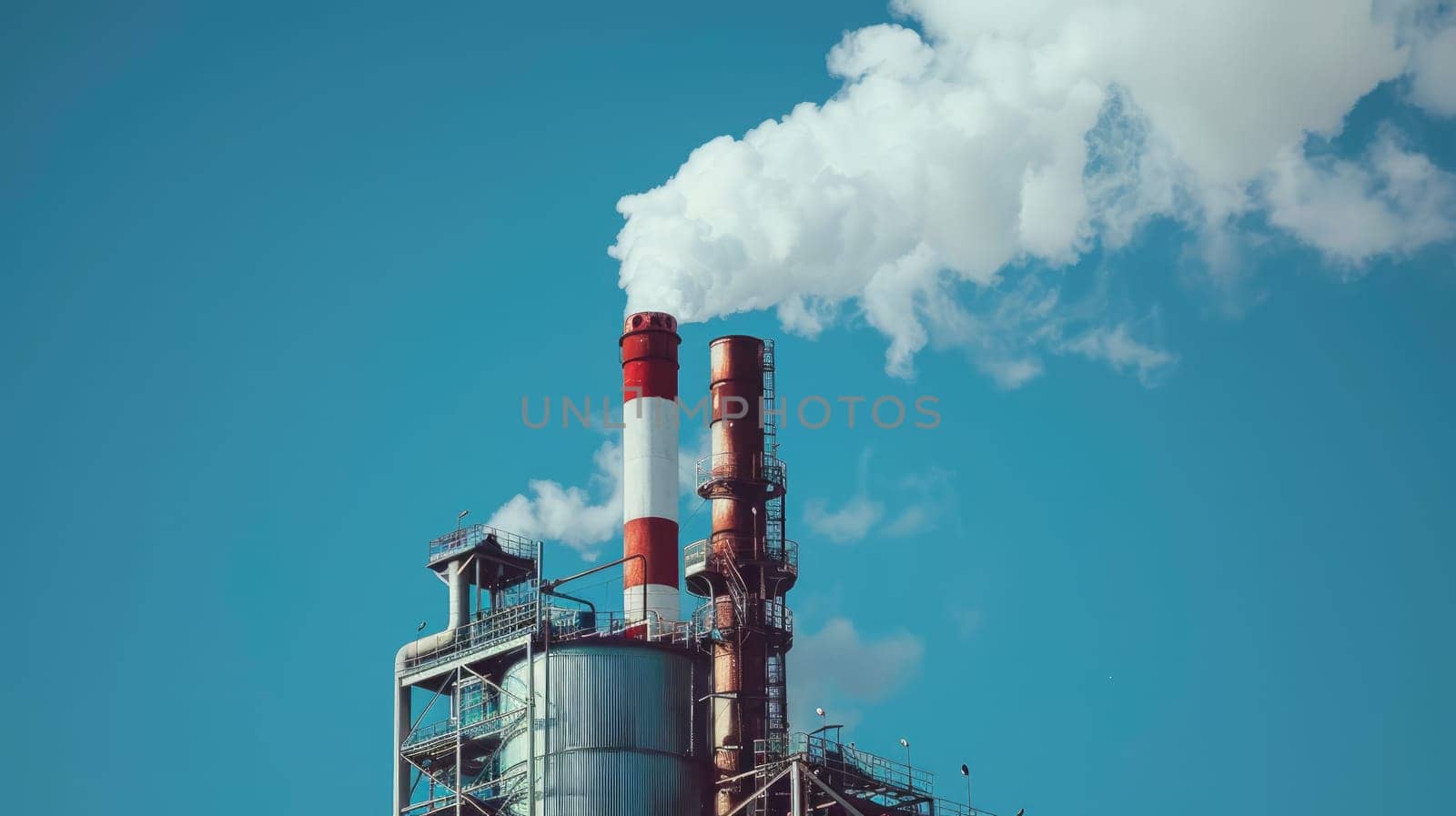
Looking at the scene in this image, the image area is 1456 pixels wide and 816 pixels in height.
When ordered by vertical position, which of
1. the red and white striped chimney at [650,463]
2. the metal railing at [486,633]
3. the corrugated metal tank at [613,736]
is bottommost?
the corrugated metal tank at [613,736]

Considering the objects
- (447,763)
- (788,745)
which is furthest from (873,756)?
(447,763)

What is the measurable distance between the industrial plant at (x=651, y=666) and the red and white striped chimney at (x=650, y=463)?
67 millimetres

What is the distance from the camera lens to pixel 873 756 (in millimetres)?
88188

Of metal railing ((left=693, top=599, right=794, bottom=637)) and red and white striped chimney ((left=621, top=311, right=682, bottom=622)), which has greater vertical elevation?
red and white striped chimney ((left=621, top=311, right=682, bottom=622))

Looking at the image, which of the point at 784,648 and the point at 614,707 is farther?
the point at 784,648

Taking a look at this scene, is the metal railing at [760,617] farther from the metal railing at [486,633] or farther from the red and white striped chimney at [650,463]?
the metal railing at [486,633]

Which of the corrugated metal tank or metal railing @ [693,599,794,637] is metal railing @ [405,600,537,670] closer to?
the corrugated metal tank

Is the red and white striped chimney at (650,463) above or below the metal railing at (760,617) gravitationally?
above

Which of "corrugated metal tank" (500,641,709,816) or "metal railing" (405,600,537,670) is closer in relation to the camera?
"corrugated metal tank" (500,641,709,816)

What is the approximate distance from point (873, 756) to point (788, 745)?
9.71ft

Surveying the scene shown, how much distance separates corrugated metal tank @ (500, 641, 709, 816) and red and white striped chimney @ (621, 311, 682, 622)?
3634 mm

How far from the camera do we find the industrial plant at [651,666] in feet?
282

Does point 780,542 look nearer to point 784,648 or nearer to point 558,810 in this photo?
point 784,648

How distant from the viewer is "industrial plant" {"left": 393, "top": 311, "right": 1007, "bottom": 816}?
86.1m
